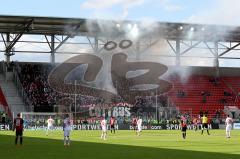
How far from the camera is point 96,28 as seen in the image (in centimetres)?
6569

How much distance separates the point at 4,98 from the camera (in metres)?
66.4

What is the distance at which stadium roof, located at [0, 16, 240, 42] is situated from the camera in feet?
202

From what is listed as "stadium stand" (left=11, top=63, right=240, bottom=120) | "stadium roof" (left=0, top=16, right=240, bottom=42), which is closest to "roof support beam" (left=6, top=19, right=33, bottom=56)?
"stadium roof" (left=0, top=16, right=240, bottom=42)

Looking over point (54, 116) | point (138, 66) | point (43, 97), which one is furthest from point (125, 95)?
point (54, 116)

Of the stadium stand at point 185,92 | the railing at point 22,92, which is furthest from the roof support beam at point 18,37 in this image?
the stadium stand at point 185,92

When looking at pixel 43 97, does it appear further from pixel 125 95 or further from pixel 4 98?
pixel 125 95

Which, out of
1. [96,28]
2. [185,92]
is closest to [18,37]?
[96,28]

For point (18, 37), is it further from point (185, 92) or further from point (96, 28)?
point (185, 92)

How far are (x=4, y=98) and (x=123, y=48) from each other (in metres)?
14.8

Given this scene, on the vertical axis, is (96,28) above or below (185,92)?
above

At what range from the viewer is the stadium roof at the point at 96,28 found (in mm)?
61469

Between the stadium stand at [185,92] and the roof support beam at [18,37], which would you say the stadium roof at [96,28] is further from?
the stadium stand at [185,92]

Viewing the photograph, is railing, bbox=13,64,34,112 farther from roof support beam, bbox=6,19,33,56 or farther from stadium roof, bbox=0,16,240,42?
stadium roof, bbox=0,16,240,42

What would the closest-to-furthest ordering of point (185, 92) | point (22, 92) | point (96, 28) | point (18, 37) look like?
point (18, 37) → point (96, 28) → point (22, 92) → point (185, 92)
